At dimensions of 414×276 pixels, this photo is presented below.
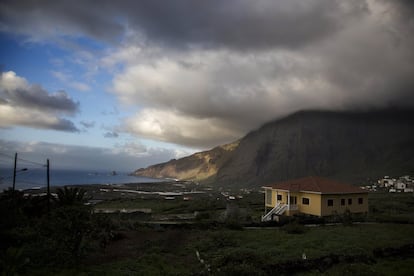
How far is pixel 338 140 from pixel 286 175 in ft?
105

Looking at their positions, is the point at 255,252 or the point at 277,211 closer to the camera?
the point at 255,252

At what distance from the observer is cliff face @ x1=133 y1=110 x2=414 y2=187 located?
13900 centimetres

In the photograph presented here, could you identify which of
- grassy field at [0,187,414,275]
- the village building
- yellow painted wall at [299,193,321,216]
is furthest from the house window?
grassy field at [0,187,414,275]

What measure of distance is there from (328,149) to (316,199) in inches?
5141

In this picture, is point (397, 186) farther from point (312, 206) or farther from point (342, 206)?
point (312, 206)

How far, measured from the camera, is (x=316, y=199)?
3559 centimetres

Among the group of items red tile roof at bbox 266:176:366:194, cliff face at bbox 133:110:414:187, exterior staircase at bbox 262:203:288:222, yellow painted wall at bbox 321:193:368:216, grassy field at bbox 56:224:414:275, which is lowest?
grassy field at bbox 56:224:414:275

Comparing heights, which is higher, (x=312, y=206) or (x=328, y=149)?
(x=328, y=149)

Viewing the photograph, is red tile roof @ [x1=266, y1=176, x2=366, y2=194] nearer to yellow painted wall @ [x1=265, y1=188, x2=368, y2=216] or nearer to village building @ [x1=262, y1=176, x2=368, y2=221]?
village building @ [x1=262, y1=176, x2=368, y2=221]

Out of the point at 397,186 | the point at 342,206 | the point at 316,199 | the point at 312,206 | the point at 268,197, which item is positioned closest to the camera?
the point at 316,199

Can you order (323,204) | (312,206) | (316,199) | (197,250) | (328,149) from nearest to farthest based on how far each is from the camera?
(197,250) → (323,204) → (316,199) → (312,206) → (328,149)

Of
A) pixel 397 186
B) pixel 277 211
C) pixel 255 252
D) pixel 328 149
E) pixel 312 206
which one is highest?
pixel 328 149

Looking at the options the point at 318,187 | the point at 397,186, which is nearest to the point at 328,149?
the point at 397,186

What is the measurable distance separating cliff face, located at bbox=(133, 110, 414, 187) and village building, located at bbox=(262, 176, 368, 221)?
9539cm
